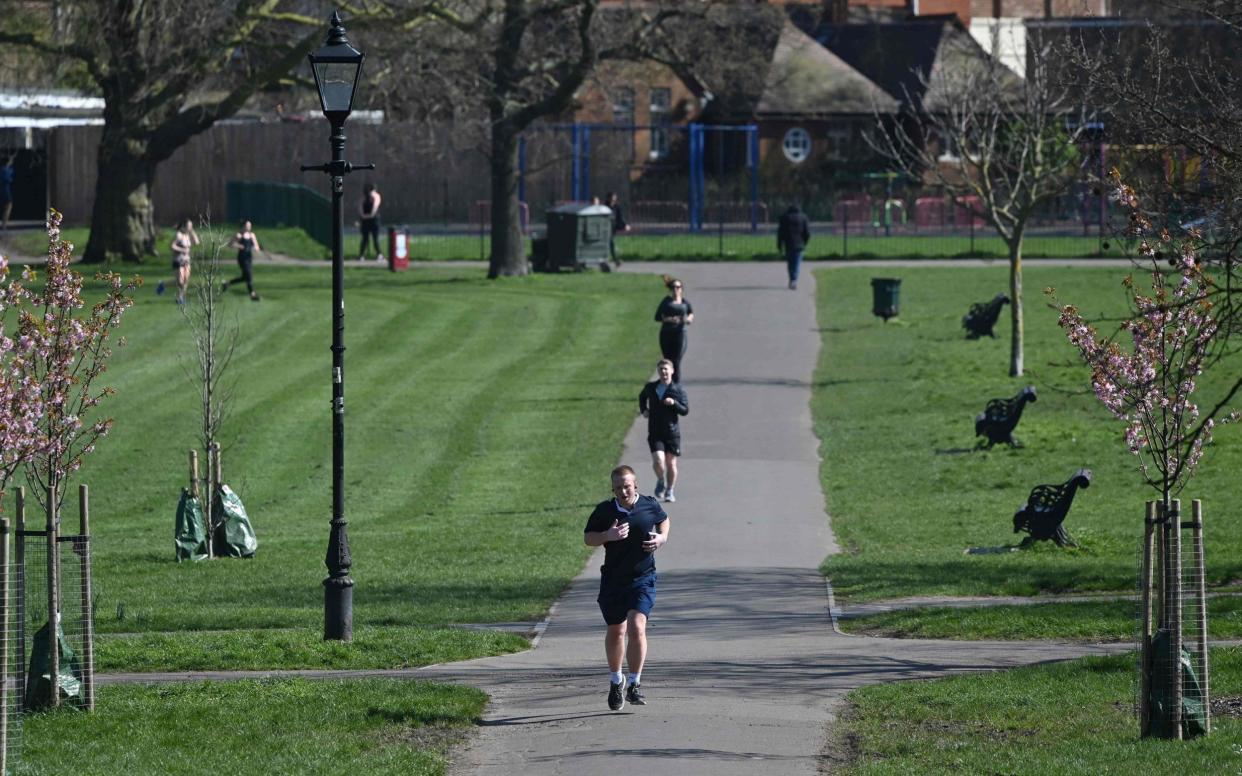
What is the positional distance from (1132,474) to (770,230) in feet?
108

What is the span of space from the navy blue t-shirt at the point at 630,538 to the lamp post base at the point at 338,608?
2.83m

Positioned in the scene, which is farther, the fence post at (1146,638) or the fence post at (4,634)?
the fence post at (1146,638)

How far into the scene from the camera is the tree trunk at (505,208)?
43.0 meters

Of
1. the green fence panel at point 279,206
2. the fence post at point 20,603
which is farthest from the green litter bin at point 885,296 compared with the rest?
the fence post at point 20,603

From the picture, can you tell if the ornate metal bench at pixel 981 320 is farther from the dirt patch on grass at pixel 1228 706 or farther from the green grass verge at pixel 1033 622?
the dirt patch on grass at pixel 1228 706

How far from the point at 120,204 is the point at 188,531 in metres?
27.6

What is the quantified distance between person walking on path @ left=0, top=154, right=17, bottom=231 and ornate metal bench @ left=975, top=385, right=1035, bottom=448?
114 ft

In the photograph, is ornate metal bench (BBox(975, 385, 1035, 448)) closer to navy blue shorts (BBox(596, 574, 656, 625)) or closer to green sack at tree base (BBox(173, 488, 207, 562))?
green sack at tree base (BBox(173, 488, 207, 562))

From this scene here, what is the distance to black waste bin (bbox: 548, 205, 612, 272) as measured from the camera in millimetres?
44594

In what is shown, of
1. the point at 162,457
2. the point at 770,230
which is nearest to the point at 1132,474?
the point at 162,457

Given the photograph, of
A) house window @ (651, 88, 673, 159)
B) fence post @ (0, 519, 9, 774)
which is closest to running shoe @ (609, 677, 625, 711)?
fence post @ (0, 519, 9, 774)

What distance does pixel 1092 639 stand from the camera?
550 inches

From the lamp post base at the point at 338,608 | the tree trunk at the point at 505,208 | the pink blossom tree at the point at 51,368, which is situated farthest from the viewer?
the tree trunk at the point at 505,208

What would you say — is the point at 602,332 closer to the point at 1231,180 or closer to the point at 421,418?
the point at 421,418
